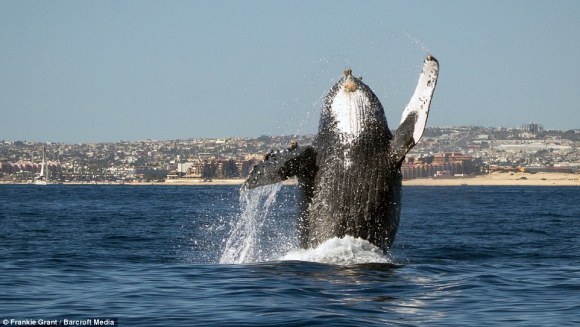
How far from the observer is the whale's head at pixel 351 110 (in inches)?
741

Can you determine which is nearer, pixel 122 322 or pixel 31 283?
pixel 122 322

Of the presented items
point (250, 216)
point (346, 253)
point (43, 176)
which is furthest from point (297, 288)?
point (43, 176)

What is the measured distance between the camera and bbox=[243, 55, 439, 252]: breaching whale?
1861 centimetres

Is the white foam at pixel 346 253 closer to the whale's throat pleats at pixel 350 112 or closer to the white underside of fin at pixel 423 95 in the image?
the whale's throat pleats at pixel 350 112

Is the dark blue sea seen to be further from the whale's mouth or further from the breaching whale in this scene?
the whale's mouth

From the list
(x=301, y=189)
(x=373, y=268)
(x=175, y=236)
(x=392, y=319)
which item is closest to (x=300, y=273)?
(x=373, y=268)

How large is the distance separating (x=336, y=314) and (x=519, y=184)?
186437 millimetres

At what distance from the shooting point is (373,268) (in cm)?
1777

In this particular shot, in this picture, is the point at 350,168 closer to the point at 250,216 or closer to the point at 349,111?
the point at 349,111

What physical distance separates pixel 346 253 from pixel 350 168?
4.71 ft

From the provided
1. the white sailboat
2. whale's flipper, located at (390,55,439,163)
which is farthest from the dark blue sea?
the white sailboat

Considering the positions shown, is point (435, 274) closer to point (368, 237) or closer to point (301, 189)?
point (368, 237)

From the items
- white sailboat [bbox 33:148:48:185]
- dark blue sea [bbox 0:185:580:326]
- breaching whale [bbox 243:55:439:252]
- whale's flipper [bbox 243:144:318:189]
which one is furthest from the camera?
white sailboat [bbox 33:148:48:185]

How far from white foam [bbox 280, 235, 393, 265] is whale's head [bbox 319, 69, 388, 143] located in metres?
1.71
